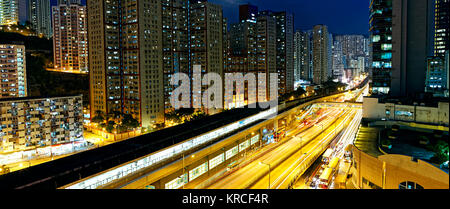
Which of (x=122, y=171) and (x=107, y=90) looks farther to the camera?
(x=107, y=90)

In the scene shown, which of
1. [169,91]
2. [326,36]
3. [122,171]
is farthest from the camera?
[326,36]

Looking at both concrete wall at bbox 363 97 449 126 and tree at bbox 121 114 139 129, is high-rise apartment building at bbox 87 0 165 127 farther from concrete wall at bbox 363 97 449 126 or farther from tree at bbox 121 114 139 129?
concrete wall at bbox 363 97 449 126

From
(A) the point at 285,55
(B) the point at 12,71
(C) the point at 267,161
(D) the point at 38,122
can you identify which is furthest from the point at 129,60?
(A) the point at 285,55

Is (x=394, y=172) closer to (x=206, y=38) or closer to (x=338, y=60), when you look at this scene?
(x=206, y=38)
